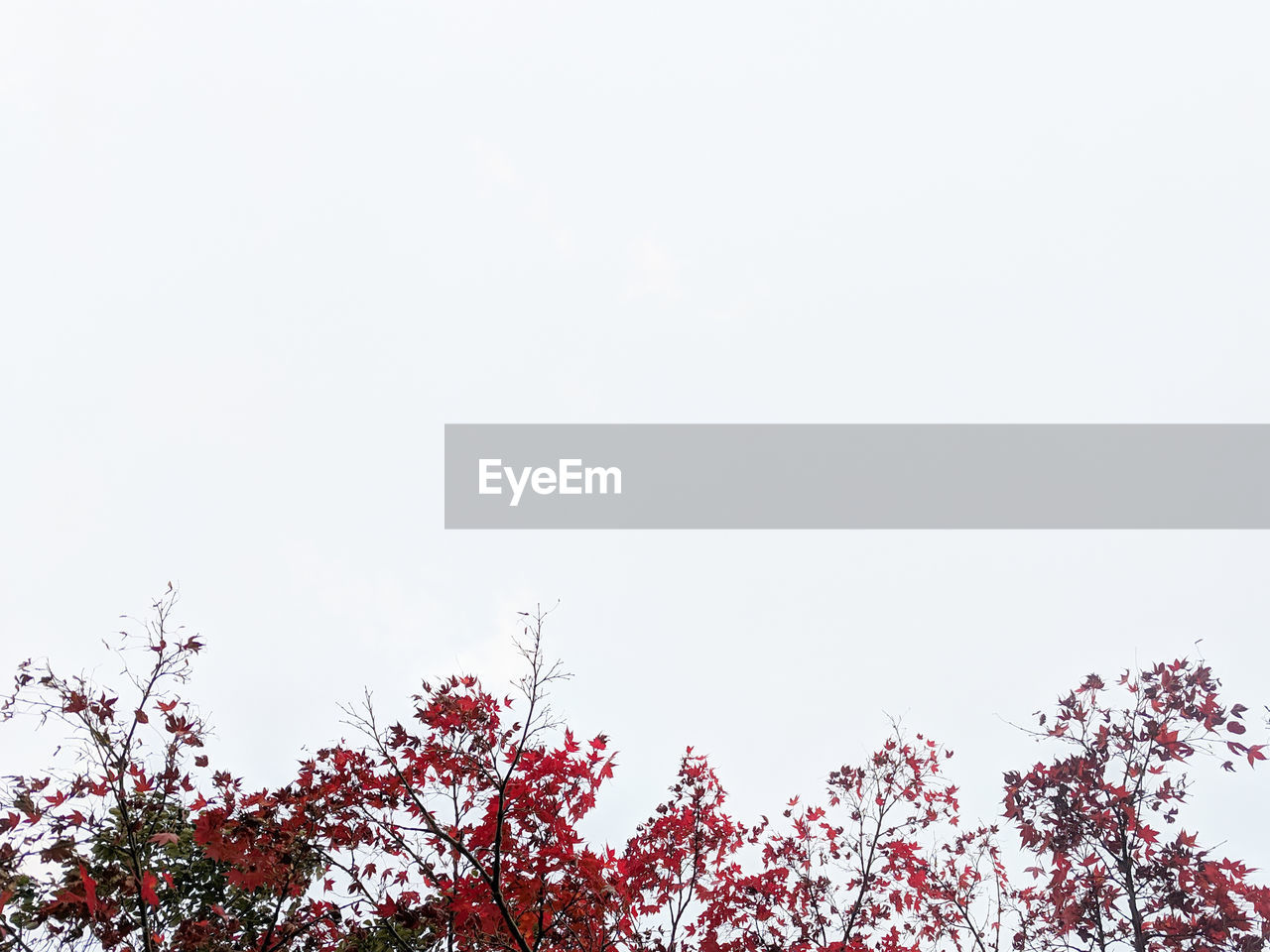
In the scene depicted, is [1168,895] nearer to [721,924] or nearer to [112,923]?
[721,924]

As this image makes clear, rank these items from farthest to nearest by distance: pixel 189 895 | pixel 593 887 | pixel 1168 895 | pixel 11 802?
1. pixel 189 895
2. pixel 1168 895
3. pixel 593 887
4. pixel 11 802

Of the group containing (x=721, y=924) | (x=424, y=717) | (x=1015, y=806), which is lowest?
(x=721, y=924)

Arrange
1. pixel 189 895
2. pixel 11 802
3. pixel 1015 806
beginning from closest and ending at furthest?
pixel 11 802, pixel 1015 806, pixel 189 895

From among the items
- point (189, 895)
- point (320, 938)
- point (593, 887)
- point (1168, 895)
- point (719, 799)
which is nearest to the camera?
point (593, 887)

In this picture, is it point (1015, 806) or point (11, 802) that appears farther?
point (1015, 806)

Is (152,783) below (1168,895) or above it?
above

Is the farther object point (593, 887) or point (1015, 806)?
point (1015, 806)

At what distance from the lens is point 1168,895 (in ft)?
22.9

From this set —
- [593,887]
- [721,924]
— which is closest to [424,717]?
[593,887]

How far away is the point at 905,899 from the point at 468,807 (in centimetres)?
716

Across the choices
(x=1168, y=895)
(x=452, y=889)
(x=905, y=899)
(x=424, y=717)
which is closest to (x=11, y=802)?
(x=424, y=717)

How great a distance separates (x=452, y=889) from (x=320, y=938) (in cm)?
243

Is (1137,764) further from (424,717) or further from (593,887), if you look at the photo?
(424,717)

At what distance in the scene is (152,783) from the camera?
6.52 metres
